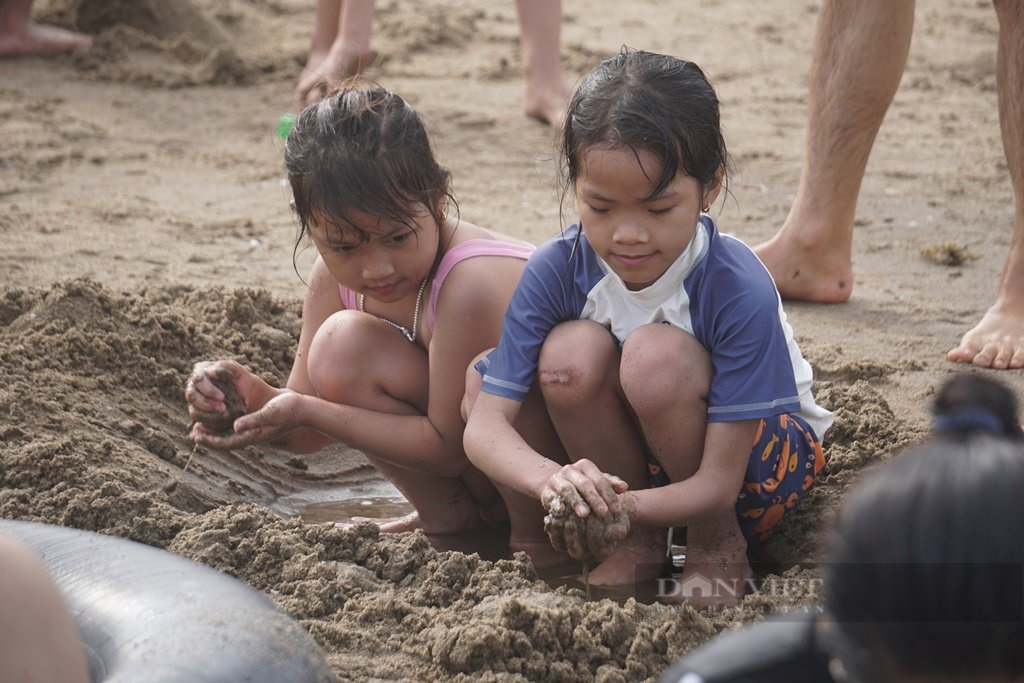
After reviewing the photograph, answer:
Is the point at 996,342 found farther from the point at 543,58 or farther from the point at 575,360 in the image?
the point at 543,58

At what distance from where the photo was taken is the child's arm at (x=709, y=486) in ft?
7.30

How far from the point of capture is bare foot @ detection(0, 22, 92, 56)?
6473 millimetres

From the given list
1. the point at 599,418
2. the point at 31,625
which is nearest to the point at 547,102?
the point at 599,418

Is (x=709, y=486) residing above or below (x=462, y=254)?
below

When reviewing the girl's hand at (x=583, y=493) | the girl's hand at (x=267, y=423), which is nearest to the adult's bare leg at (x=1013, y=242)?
the girl's hand at (x=583, y=493)

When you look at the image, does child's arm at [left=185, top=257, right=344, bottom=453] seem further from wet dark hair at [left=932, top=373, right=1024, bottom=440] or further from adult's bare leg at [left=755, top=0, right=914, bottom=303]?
wet dark hair at [left=932, top=373, right=1024, bottom=440]

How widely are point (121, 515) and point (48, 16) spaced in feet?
17.1

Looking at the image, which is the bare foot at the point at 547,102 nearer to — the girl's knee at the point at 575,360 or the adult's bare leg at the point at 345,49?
the adult's bare leg at the point at 345,49

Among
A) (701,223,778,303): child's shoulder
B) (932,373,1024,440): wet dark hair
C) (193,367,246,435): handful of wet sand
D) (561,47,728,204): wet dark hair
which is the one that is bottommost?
(193,367,246,435): handful of wet sand

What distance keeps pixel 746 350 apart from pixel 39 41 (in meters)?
5.37

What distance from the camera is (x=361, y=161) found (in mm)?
2482

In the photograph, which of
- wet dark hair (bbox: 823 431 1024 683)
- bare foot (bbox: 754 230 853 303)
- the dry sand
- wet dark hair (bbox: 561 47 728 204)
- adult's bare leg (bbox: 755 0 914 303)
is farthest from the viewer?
bare foot (bbox: 754 230 853 303)

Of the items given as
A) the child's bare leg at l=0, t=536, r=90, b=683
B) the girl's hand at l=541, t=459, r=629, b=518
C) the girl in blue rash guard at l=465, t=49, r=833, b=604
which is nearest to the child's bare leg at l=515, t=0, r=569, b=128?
the girl in blue rash guard at l=465, t=49, r=833, b=604

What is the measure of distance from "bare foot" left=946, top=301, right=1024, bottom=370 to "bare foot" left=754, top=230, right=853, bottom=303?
0.50 m
